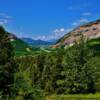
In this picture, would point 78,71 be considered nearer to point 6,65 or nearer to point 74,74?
point 74,74

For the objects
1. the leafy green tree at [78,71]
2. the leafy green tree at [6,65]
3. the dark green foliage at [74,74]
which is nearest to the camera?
the leafy green tree at [6,65]

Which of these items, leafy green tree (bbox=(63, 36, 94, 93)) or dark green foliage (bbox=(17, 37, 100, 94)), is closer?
leafy green tree (bbox=(63, 36, 94, 93))

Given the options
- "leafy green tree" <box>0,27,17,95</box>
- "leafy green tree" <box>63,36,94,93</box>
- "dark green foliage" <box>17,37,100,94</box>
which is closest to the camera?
"leafy green tree" <box>0,27,17,95</box>

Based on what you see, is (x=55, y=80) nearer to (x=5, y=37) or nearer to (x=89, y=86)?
(x=89, y=86)

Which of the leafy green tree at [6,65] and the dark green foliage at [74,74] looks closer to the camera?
the leafy green tree at [6,65]

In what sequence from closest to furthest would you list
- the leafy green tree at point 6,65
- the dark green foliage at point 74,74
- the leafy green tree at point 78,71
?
the leafy green tree at point 6,65 → the leafy green tree at point 78,71 → the dark green foliage at point 74,74

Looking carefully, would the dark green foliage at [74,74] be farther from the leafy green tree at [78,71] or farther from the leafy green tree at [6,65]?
the leafy green tree at [6,65]

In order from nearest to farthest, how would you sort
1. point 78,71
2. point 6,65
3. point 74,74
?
point 6,65 < point 74,74 < point 78,71

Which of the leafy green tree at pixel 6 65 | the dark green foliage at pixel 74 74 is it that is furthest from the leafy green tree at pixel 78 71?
the leafy green tree at pixel 6 65

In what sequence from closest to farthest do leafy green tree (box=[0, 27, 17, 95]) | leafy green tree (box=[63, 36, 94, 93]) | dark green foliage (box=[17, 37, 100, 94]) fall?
leafy green tree (box=[0, 27, 17, 95]) < leafy green tree (box=[63, 36, 94, 93]) < dark green foliage (box=[17, 37, 100, 94])

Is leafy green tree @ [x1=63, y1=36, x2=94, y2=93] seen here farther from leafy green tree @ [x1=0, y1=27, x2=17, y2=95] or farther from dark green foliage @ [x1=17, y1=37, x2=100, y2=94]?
leafy green tree @ [x1=0, y1=27, x2=17, y2=95]

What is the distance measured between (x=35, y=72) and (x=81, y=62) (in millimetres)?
21562

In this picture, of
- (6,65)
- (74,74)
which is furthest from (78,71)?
(6,65)

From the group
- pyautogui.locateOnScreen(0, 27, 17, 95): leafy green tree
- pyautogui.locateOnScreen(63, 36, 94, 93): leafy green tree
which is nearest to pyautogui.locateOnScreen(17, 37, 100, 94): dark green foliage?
pyautogui.locateOnScreen(63, 36, 94, 93): leafy green tree
